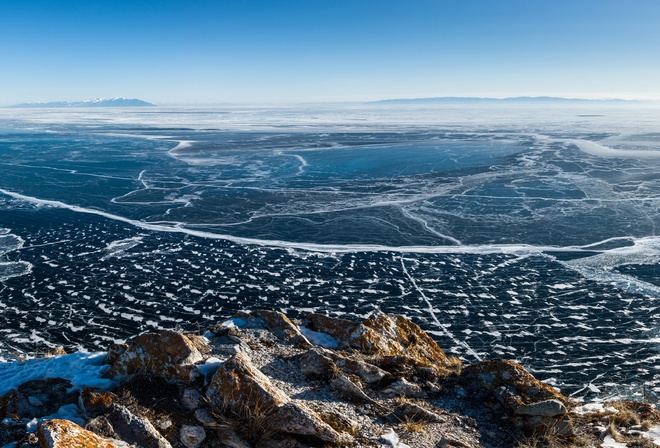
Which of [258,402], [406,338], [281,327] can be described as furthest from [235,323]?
[258,402]

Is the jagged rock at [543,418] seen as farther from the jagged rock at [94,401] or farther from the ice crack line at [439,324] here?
the ice crack line at [439,324]

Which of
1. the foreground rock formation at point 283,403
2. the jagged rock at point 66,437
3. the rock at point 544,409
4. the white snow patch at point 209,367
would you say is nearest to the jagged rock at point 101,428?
the foreground rock formation at point 283,403

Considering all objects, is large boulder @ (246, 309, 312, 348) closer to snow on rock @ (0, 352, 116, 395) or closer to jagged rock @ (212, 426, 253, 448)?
snow on rock @ (0, 352, 116, 395)

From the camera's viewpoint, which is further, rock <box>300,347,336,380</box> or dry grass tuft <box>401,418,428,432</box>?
rock <box>300,347,336,380</box>

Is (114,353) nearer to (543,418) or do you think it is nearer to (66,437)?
(66,437)

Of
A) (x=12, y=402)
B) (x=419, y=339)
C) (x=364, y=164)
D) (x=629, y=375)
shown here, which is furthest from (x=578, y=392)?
(x=364, y=164)

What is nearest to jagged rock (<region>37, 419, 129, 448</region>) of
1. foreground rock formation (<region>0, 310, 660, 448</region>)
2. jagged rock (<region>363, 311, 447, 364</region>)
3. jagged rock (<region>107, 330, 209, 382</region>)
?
foreground rock formation (<region>0, 310, 660, 448</region>)
